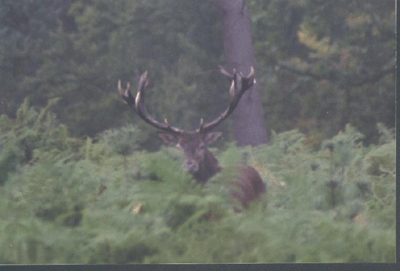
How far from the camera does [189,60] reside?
61.7 ft

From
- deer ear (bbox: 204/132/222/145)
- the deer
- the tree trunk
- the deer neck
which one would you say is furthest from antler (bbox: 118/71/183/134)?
the tree trunk

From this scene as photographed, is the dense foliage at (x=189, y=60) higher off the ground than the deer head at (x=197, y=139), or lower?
higher

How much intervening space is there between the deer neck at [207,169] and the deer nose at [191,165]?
0.14 feet

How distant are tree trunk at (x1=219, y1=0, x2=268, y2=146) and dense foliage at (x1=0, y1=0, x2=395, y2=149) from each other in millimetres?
2060

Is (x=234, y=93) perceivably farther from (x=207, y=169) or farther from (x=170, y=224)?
(x=170, y=224)

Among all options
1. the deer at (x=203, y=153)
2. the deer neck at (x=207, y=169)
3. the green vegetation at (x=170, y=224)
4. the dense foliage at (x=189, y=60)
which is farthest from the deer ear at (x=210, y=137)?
the dense foliage at (x=189, y=60)

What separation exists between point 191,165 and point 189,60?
34.9 ft

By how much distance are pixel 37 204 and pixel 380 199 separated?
252 cm

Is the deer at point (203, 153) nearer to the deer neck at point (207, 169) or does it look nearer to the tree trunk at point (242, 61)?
the deer neck at point (207, 169)

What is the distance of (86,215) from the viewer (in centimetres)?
555

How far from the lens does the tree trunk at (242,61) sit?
15438mm

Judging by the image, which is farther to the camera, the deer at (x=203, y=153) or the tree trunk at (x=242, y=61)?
the tree trunk at (x=242, y=61)

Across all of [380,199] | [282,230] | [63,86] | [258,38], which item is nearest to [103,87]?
[63,86]

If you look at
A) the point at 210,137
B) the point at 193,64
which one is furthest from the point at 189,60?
the point at 210,137
